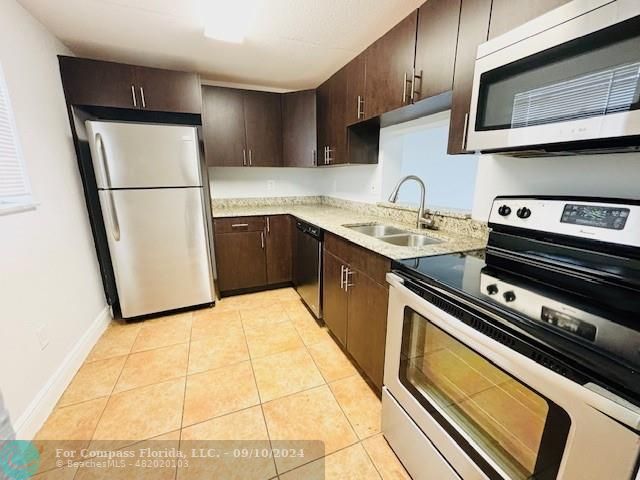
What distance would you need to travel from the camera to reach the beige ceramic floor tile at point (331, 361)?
1.77m

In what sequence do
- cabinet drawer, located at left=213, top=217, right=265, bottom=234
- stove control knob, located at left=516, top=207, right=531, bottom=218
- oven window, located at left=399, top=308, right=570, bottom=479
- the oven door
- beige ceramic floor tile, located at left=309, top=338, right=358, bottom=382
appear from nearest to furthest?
the oven door → oven window, located at left=399, top=308, right=570, bottom=479 → stove control knob, located at left=516, top=207, right=531, bottom=218 → beige ceramic floor tile, located at left=309, top=338, right=358, bottom=382 → cabinet drawer, located at left=213, top=217, right=265, bottom=234

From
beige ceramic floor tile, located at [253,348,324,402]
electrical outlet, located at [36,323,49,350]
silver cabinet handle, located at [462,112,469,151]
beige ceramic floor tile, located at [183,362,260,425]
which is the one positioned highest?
silver cabinet handle, located at [462,112,469,151]

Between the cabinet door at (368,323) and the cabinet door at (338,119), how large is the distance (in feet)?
3.85

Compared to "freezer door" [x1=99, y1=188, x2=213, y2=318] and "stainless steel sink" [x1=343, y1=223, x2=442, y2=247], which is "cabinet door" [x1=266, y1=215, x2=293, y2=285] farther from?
"stainless steel sink" [x1=343, y1=223, x2=442, y2=247]

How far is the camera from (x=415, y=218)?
6.58 feet

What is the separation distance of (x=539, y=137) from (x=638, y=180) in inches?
17.0

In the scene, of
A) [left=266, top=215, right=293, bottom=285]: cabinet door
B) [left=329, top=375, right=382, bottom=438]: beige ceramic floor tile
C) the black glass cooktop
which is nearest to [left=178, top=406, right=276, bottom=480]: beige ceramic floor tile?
[left=329, top=375, right=382, bottom=438]: beige ceramic floor tile

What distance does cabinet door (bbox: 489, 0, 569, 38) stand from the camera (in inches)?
35.4

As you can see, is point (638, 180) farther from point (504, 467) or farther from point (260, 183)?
point (260, 183)

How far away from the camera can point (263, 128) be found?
284 cm

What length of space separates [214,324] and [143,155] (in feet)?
4.93

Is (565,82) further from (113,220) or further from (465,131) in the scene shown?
(113,220)

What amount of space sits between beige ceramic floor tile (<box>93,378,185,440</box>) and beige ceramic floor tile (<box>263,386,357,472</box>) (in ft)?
1.70

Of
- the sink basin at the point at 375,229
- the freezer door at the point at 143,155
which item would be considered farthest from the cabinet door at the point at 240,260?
the sink basin at the point at 375,229
